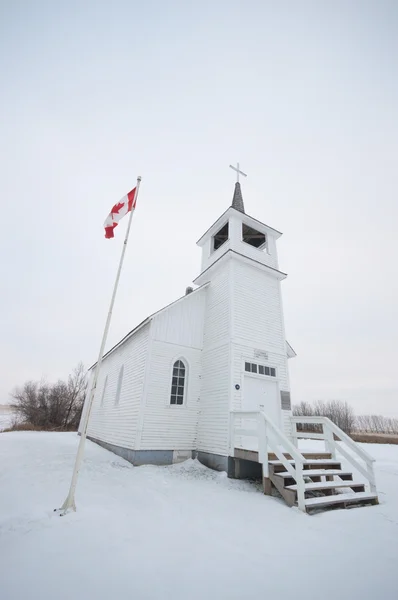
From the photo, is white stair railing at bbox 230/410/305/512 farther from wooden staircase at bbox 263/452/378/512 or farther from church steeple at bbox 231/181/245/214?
church steeple at bbox 231/181/245/214

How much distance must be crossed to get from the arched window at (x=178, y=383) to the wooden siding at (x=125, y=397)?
1.31 m

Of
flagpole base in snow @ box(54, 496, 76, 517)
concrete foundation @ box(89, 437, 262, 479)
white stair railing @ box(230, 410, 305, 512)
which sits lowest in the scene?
flagpole base in snow @ box(54, 496, 76, 517)

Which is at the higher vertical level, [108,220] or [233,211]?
[233,211]

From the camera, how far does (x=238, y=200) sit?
15.1 m

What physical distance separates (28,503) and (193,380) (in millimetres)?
7343

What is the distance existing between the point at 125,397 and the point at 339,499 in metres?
8.97

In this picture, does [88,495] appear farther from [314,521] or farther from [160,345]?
[160,345]

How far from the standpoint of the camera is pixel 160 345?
11305mm

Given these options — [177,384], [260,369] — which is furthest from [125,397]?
[260,369]

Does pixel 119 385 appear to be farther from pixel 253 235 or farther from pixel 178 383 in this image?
pixel 253 235

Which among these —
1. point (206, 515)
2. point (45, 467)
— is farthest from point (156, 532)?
point (45, 467)

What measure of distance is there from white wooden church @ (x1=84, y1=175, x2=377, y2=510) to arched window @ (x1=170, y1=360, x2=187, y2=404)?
0.04m

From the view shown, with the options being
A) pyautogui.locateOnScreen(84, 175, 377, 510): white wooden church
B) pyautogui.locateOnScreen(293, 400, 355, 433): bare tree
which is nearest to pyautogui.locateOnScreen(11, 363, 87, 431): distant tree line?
pyautogui.locateOnScreen(84, 175, 377, 510): white wooden church

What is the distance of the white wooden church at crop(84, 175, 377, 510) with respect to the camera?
949cm
